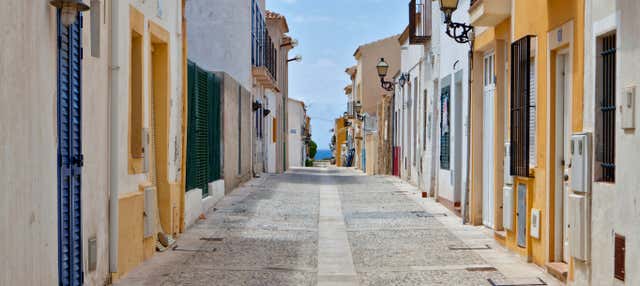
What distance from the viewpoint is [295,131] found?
2468 inches

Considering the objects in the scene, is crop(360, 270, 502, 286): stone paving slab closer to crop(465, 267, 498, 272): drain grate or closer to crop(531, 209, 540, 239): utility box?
crop(465, 267, 498, 272): drain grate

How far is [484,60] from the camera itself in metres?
12.3

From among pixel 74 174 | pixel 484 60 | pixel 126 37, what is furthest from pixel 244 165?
pixel 74 174

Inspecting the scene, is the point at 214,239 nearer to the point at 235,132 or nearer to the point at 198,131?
the point at 198,131

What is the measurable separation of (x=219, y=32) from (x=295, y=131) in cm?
3683

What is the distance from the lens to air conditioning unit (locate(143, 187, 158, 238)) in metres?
8.73

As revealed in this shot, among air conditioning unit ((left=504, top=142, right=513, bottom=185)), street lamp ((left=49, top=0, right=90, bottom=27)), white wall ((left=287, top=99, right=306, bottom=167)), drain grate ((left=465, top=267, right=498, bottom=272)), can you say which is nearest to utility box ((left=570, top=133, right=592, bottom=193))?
drain grate ((left=465, top=267, right=498, bottom=272))

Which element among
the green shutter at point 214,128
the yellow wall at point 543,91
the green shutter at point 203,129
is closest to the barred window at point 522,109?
the yellow wall at point 543,91

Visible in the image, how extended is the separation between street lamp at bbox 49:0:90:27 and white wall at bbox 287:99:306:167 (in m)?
54.7

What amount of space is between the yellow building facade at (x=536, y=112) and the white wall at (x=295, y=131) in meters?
50.2

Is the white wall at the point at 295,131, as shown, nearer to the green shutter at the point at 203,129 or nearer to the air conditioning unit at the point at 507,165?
the green shutter at the point at 203,129

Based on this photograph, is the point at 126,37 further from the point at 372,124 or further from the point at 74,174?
the point at 372,124

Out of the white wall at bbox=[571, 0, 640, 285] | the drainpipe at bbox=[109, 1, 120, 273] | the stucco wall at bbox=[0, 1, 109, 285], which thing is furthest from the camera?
the drainpipe at bbox=[109, 1, 120, 273]

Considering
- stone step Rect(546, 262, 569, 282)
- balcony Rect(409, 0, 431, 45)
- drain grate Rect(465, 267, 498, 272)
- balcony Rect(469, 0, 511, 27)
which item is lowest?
drain grate Rect(465, 267, 498, 272)
